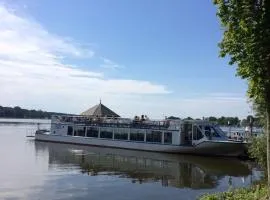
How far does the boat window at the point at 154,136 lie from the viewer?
5742cm

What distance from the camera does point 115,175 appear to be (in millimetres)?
36000

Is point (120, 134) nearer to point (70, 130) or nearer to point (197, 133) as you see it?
point (70, 130)

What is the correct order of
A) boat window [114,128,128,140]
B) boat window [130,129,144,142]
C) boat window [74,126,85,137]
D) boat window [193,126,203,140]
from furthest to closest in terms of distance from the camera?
boat window [74,126,85,137] → boat window [114,128,128,140] → boat window [130,129,144,142] → boat window [193,126,203,140]

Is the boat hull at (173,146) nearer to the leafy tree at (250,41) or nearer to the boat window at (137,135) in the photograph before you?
the boat window at (137,135)

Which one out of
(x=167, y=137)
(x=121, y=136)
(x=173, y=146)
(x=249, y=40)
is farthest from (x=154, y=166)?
(x=249, y=40)

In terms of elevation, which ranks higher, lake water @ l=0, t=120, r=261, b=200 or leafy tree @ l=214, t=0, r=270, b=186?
leafy tree @ l=214, t=0, r=270, b=186

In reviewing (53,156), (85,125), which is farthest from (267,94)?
(85,125)

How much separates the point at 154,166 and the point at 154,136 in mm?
15494

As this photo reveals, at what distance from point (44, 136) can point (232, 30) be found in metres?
59.0

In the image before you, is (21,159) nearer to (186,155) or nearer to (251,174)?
(186,155)

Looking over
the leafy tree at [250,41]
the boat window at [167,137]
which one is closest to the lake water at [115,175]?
the boat window at [167,137]

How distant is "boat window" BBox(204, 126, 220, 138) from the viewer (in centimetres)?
5356

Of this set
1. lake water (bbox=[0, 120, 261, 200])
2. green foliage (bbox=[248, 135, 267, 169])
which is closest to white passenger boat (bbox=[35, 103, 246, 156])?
lake water (bbox=[0, 120, 261, 200])

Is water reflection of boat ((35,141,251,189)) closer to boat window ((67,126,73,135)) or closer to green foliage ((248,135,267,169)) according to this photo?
green foliage ((248,135,267,169))
